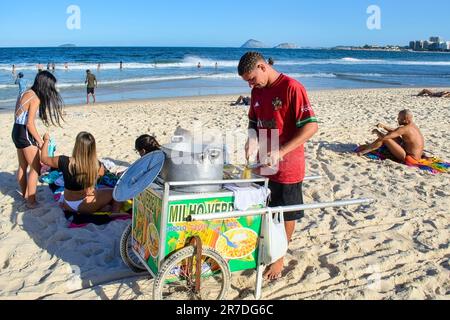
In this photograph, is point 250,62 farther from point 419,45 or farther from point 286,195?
point 419,45

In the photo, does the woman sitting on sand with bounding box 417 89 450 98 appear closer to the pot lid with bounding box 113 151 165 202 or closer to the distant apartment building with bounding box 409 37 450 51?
the pot lid with bounding box 113 151 165 202

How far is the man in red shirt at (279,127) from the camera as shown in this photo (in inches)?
109

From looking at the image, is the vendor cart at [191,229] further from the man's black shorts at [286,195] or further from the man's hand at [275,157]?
the man's black shorts at [286,195]

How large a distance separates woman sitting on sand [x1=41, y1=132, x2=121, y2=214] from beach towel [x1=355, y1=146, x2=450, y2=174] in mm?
4310

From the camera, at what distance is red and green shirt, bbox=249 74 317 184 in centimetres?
281

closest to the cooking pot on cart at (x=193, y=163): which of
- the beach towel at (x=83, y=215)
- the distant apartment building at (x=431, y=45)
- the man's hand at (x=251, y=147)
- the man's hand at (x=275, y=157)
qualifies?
the man's hand at (x=275, y=157)

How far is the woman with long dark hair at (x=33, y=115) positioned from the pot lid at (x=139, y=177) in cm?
178

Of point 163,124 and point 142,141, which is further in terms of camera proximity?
point 163,124

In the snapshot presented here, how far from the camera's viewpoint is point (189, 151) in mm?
2596

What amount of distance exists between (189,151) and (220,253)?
0.68 metres

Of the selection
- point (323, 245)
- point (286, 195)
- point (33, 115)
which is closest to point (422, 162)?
point (323, 245)

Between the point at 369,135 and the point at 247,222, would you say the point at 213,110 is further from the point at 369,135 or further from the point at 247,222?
the point at 247,222

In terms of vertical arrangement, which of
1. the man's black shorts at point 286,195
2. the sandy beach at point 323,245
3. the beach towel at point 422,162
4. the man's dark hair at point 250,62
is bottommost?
the sandy beach at point 323,245
